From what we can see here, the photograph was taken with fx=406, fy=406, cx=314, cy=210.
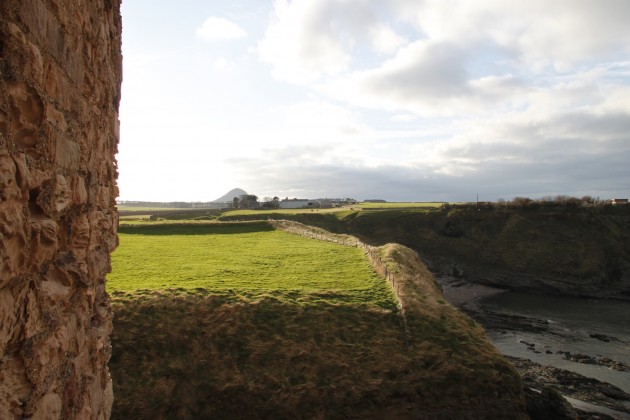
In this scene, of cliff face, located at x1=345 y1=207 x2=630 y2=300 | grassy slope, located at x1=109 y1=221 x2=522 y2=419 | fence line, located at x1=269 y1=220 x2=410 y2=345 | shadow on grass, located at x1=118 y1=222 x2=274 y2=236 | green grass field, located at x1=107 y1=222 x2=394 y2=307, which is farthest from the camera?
cliff face, located at x1=345 y1=207 x2=630 y2=300

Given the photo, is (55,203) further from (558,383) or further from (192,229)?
(192,229)

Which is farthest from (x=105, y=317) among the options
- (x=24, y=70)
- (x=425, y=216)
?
(x=425, y=216)

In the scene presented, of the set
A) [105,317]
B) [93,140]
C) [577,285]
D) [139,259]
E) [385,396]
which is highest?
[93,140]

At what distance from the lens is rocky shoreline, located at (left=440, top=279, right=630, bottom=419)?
17688mm

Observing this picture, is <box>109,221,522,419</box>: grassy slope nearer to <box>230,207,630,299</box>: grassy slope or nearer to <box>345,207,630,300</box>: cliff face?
<box>345,207,630,300</box>: cliff face

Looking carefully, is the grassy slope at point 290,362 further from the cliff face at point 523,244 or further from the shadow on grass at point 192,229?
the cliff face at point 523,244

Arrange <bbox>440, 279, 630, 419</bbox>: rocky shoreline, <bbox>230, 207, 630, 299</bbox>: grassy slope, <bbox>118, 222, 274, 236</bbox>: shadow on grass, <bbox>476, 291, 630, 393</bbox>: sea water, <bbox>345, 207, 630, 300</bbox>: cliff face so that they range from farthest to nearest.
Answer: <bbox>230, 207, 630, 299</bbox>: grassy slope
<bbox>345, 207, 630, 300</bbox>: cliff face
<bbox>118, 222, 274, 236</bbox>: shadow on grass
<bbox>476, 291, 630, 393</bbox>: sea water
<bbox>440, 279, 630, 419</bbox>: rocky shoreline

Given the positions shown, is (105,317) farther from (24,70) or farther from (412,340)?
(412,340)

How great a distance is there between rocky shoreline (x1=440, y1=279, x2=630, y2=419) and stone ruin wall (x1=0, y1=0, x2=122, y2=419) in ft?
62.4

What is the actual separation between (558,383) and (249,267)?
745 inches

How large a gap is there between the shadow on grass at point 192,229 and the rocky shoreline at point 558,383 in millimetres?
25209

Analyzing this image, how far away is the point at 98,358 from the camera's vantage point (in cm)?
445

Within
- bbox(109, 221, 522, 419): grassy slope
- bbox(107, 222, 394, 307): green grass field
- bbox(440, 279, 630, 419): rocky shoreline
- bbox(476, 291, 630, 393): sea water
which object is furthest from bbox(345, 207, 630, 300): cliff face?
bbox(109, 221, 522, 419): grassy slope

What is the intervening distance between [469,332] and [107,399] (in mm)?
15908
